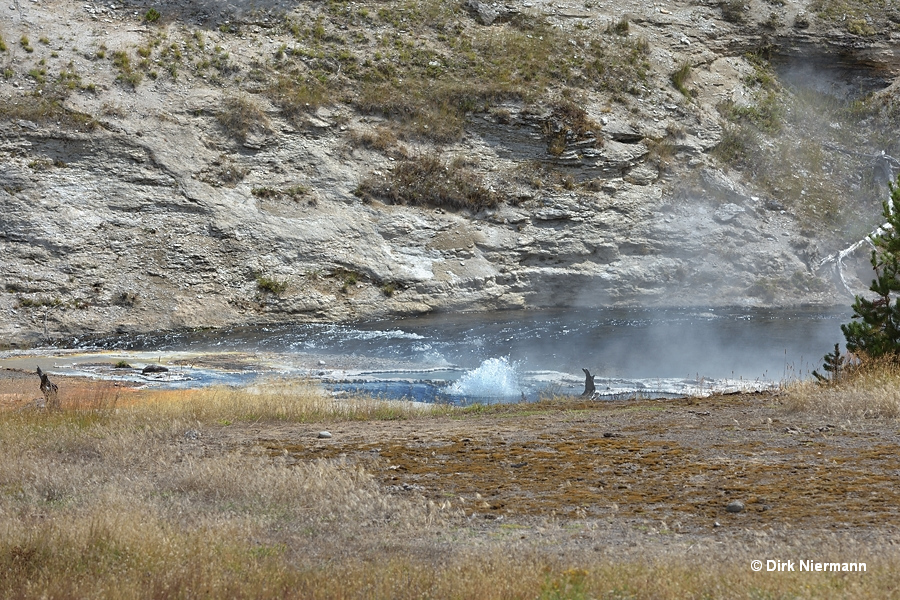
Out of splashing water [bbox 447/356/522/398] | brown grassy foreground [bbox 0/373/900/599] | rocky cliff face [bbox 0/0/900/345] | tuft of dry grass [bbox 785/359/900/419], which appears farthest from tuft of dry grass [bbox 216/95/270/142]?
tuft of dry grass [bbox 785/359/900/419]

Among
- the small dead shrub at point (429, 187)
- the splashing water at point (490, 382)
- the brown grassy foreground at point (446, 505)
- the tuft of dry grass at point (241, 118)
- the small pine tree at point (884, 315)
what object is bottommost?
the brown grassy foreground at point (446, 505)

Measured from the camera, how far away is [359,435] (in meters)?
11.6

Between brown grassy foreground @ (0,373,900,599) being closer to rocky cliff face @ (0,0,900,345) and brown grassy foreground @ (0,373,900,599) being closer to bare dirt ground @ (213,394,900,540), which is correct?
bare dirt ground @ (213,394,900,540)

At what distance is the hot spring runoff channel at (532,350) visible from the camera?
20031mm

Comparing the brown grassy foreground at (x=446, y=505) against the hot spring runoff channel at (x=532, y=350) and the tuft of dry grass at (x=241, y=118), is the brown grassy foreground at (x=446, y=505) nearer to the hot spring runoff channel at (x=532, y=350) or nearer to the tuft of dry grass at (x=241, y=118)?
the hot spring runoff channel at (x=532, y=350)

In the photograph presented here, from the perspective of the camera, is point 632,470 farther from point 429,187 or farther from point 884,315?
point 429,187

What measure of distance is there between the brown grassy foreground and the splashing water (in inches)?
249

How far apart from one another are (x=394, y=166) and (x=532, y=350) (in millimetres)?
13067

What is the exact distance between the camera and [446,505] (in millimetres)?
7559

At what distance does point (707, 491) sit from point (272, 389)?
416 inches

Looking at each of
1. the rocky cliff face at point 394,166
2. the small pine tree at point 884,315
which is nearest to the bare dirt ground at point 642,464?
the small pine tree at point 884,315

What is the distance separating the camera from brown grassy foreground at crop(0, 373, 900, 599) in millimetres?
5285

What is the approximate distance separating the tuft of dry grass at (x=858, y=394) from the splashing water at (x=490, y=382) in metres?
7.40

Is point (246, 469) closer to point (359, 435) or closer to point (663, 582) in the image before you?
point (359, 435)
